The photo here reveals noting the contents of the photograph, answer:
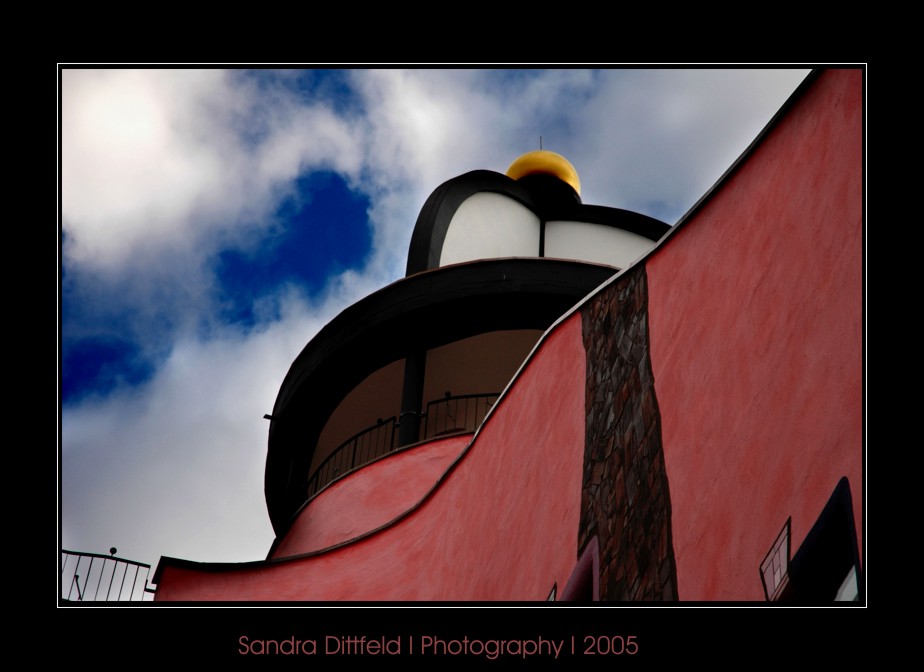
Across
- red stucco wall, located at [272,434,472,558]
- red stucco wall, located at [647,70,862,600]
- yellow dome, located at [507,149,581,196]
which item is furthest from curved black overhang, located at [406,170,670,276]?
red stucco wall, located at [647,70,862,600]

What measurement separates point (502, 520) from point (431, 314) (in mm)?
5376

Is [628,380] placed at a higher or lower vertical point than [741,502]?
higher

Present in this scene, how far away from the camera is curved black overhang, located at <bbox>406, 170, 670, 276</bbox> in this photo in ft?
46.2

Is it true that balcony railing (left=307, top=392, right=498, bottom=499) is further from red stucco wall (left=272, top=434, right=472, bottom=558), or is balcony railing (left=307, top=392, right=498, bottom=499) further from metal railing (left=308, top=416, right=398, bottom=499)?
red stucco wall (left=272, top=434, right=472, bottom=558)

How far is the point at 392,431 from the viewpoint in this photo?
44.6ft

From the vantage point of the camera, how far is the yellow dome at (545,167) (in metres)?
16.5

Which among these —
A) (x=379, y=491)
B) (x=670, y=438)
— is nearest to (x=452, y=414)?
(x=379, y=491)

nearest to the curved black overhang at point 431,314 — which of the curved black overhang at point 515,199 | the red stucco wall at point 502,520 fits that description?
the curved black overhang at point 515,199
